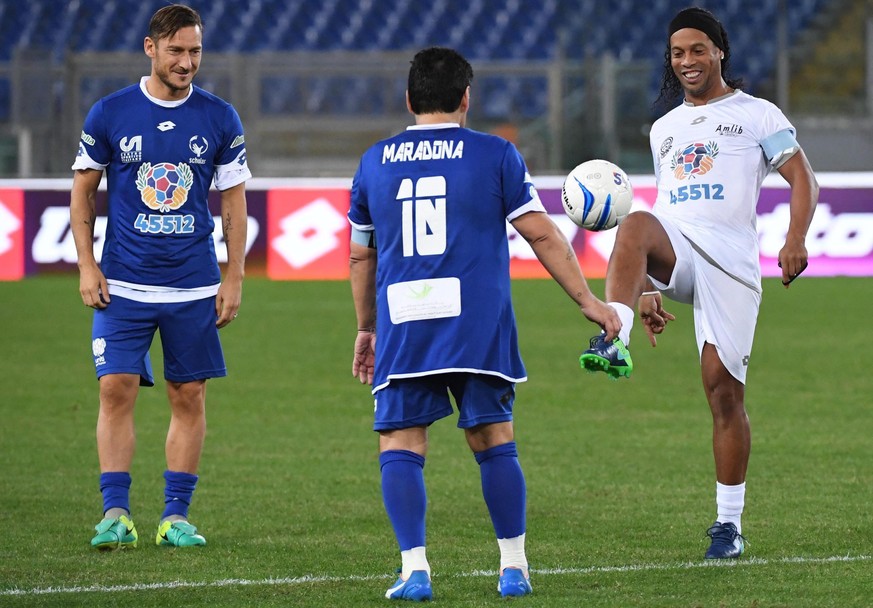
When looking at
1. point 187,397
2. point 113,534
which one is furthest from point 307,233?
point 113,534

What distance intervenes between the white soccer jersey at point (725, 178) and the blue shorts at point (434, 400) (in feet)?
3.90

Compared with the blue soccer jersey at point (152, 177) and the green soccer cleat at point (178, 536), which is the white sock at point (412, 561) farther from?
the blue soccer jersey at point (152, 177)

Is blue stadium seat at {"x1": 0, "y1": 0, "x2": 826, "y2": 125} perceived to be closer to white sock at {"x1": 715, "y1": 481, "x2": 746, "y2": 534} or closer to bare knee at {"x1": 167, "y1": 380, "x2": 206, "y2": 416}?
bare knee at {"x1": 167, "y1": 380, "x2": 206, "y2": 416}

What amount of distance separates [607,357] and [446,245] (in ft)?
2.09

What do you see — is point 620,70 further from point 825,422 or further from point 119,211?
point 119,211

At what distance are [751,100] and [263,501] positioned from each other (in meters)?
2.84

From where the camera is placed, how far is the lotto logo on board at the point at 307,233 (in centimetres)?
1692

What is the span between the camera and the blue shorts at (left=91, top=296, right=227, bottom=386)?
5633 millimetres

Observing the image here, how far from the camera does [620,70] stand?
19703 millimetres

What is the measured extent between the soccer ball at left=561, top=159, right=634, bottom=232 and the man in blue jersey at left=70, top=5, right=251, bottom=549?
4.30ft

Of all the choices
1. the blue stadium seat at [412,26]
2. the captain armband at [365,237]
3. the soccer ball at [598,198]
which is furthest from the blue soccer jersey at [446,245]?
the blue stadium seat at [412,26]

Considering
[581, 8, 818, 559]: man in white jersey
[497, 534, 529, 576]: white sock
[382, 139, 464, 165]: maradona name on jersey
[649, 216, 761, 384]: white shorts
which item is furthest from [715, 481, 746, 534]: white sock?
[382, 139, 464, 165]: maradona name on jersey

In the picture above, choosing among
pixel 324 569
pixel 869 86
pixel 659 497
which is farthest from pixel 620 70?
pixel 324 569

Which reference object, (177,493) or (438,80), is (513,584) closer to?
(438,80)
